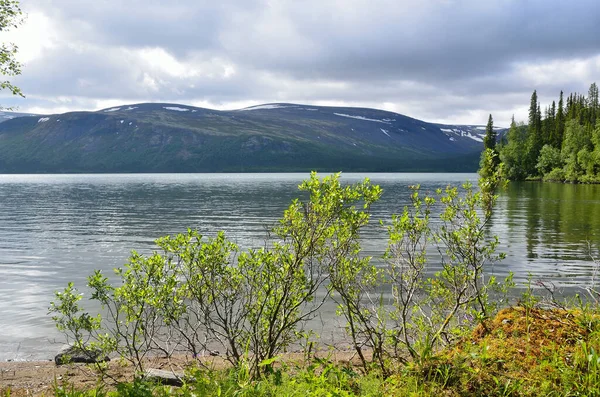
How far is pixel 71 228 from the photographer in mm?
50438

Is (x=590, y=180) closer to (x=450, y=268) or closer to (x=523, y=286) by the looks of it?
(x=523, y=286)

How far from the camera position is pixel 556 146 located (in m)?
162

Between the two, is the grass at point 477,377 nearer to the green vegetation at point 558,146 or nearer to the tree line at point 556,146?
the tree line at point 556,146

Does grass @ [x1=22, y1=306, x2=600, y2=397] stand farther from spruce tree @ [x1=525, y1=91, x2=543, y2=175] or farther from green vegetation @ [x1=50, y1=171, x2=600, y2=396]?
spruce tree @ [x1=525, y1=91, x2=543, y2=175]

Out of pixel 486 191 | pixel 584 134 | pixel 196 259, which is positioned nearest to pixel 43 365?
pixel 196 259

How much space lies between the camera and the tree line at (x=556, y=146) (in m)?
132

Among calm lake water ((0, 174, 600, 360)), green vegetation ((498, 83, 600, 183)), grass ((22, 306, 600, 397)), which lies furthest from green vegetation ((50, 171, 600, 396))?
green vegetation ((498, 83, 600, 183))

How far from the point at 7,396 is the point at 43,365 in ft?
31.0

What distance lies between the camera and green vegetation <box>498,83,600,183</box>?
5172 inches

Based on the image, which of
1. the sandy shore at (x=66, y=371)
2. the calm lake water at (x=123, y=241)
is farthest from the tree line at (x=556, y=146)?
the sandy shore at (x=66, y=371)

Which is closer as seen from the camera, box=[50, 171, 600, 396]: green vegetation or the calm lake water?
box=[50, 171, 600, 396]: green vegetation

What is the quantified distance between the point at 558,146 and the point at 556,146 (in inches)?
22.5

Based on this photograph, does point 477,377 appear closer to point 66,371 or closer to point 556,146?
point 66,371

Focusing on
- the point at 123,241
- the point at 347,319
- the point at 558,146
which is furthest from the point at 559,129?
the point at 347,319
